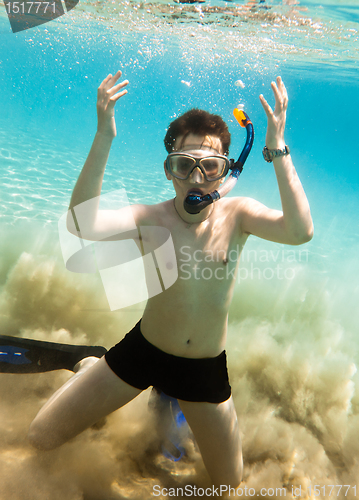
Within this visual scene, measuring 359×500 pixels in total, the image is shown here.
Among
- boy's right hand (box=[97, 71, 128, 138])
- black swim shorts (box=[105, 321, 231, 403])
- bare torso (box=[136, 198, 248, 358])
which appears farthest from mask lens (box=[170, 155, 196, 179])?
black swim shorts (box=[105, 321, 231, 403])

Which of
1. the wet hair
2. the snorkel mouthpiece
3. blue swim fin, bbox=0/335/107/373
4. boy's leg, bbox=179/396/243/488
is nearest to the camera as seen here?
the snorkel mouthpiece

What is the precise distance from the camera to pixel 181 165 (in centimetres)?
204

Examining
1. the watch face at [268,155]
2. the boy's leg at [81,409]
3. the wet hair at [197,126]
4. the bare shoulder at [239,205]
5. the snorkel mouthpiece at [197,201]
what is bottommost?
the boy's leg at [81,409]

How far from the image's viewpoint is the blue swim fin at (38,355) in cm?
299

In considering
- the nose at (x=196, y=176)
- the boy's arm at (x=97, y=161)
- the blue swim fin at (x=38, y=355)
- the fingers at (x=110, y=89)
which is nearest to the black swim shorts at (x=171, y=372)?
the blue swim fin at (x=38, y=355)

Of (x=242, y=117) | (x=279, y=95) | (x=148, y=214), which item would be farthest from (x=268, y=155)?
(x=148, y=214)

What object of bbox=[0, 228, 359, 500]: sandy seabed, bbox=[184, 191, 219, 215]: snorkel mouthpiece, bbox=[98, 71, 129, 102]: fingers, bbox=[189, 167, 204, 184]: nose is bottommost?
bbox=[0, 228, 359, 500]: sandy seabed

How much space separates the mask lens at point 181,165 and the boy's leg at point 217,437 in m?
1.64

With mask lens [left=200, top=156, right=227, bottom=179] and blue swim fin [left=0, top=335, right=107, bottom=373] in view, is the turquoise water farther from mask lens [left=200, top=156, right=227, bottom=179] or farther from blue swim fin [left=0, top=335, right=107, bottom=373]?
mask lens [left=200, top=156, right=227, bottom=179]

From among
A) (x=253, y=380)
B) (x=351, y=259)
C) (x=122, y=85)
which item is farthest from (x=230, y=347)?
(x=351, y=259)

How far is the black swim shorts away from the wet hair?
1.54 meters

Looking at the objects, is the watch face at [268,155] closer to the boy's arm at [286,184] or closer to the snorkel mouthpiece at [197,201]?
the boy's arm at [286,184]

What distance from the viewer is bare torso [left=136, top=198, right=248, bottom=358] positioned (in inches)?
85.7

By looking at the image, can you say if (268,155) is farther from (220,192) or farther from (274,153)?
(220,192)
